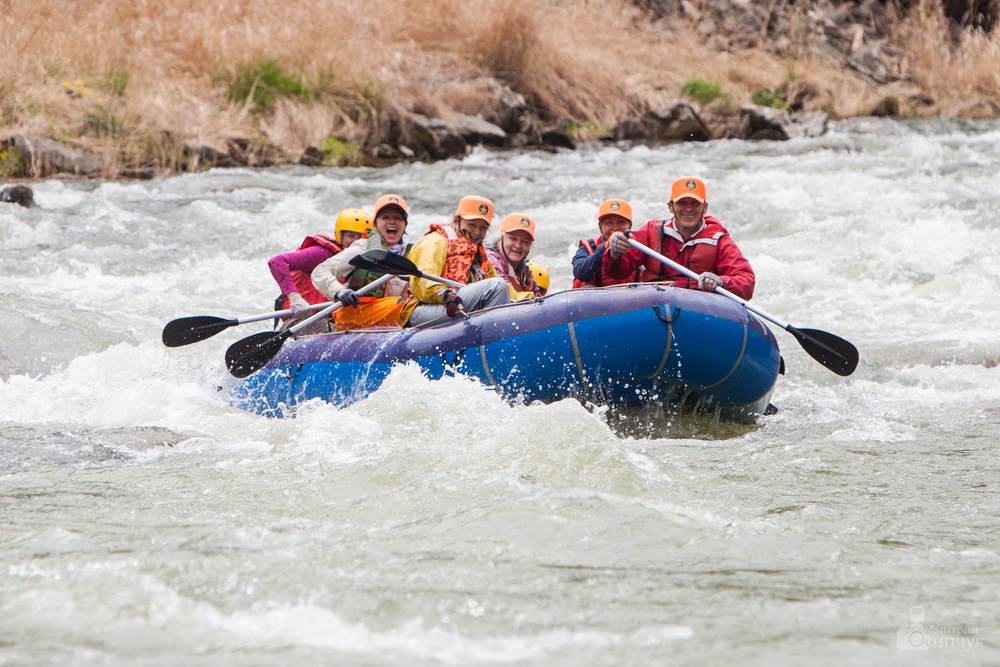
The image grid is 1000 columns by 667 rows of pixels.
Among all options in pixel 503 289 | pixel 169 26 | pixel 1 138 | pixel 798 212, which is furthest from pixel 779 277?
pixel 169 26

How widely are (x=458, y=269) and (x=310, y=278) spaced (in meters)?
1.07

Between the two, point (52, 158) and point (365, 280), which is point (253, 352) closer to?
point (365, 280)

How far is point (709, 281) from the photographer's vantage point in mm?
5676

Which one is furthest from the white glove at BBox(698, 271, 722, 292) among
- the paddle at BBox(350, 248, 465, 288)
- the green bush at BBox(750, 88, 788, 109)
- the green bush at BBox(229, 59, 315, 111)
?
the green bush at BBox(750, 88, 788, 109)

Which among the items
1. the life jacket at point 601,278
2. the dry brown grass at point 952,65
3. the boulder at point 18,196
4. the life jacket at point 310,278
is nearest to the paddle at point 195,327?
the life jacket at point 310,278

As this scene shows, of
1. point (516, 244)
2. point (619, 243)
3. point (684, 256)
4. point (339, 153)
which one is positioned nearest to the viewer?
point (619, 243)

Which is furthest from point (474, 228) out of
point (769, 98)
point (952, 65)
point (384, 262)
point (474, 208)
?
point (952, 65)

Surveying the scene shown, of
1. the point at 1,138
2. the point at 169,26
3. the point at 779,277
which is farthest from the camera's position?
the point at 169,26

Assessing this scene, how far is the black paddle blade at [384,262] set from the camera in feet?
17.9

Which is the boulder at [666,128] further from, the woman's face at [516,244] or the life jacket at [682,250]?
the woman's face at [516,244]

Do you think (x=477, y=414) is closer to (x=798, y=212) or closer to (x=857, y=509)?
(x=857, y=509)

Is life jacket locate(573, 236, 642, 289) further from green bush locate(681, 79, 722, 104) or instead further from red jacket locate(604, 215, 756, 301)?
green bush locate(681, 79, 722, 104)

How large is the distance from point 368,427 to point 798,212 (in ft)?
24.1

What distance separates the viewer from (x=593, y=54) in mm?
17250
